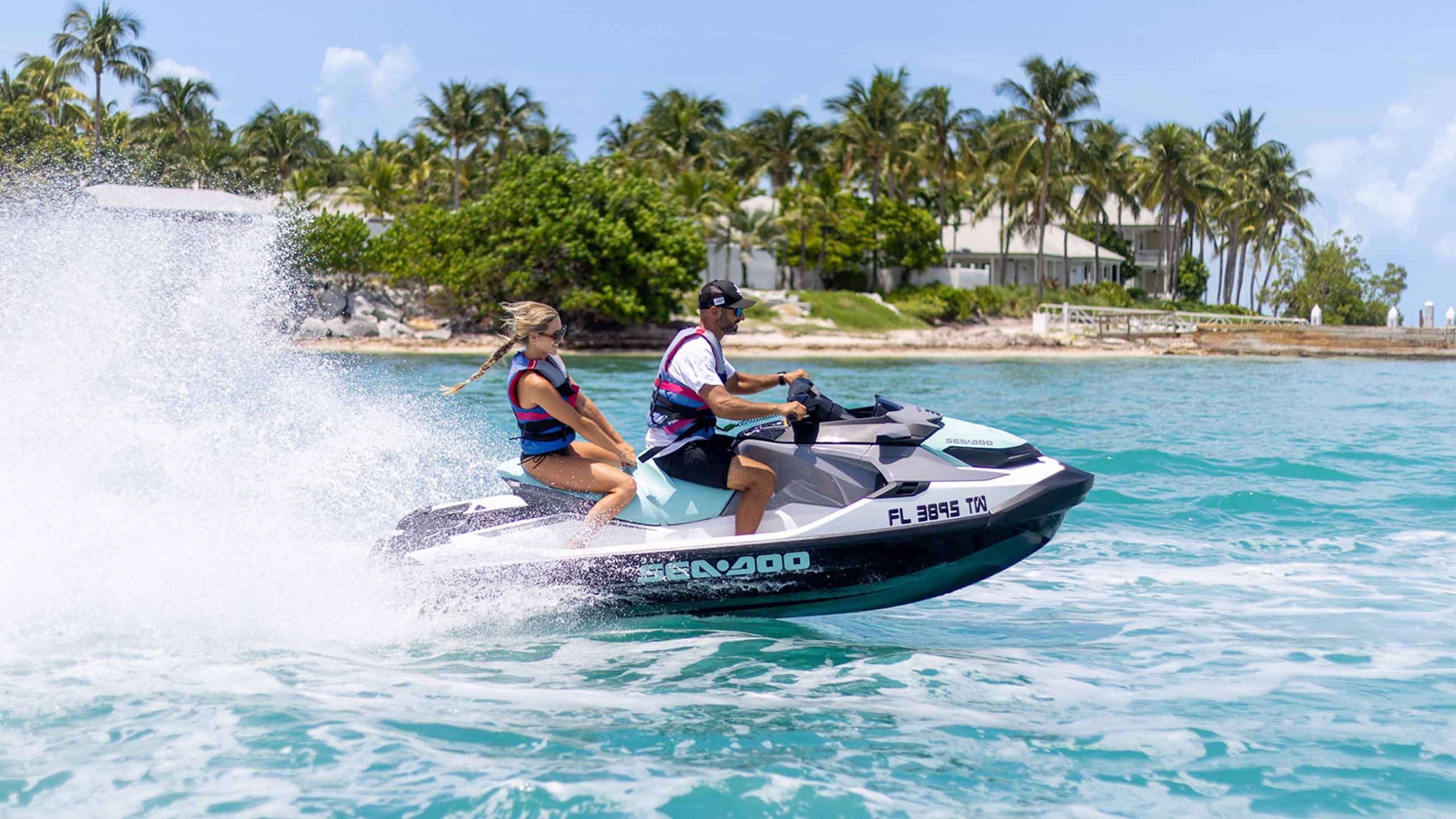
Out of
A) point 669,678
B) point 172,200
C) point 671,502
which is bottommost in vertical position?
point 669,678

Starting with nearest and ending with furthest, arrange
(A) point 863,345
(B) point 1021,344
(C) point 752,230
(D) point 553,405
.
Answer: (D) point 553,405, (A) point 863,345, (B) point 1021,344, (C) point 752,230

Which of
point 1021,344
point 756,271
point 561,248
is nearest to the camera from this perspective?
point 561,248

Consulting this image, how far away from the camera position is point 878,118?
58219 mm

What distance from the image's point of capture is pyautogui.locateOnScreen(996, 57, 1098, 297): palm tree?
188ft

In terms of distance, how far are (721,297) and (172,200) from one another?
4162 centimetres

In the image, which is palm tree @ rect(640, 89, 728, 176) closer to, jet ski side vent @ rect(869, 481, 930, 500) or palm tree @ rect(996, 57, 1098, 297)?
palm tree @ rect(996, 57, 1098, 297)

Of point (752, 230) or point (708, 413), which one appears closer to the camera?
point (708, 413)

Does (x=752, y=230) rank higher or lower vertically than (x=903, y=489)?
higher

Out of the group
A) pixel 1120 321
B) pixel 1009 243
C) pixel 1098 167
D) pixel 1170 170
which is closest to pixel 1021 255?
pixel 1009 243

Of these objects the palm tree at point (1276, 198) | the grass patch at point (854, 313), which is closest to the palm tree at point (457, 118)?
the grass patch at point (854, 313)

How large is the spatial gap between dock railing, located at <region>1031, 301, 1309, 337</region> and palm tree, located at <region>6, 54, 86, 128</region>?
1744 inches

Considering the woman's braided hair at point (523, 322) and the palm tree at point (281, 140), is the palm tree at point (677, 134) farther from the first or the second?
the woman's braided hair at point (523, 322)

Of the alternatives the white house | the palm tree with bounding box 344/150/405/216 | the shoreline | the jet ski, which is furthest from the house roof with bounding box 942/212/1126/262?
the jet ski

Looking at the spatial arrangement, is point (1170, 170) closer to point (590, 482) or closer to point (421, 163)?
point (421, 163)
